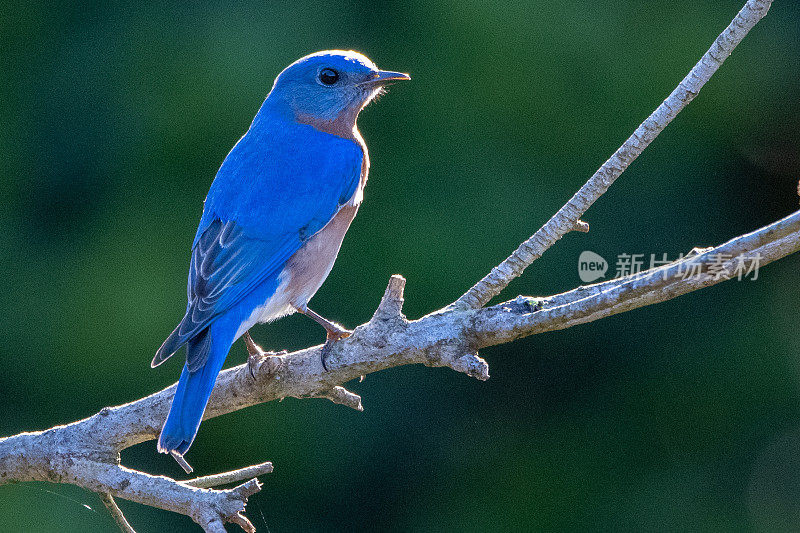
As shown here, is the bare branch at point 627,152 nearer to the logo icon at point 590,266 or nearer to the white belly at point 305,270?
the white belly at point 305,270

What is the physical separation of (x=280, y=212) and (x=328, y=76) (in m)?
0.72

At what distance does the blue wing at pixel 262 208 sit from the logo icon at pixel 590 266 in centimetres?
133

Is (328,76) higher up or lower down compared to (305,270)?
higher up

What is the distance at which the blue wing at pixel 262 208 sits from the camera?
328 cm

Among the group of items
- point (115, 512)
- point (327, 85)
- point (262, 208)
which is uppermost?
point (327, 85)

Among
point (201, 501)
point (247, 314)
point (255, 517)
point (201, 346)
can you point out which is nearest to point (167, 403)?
point (201, 346)

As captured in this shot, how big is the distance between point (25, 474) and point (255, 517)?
207cm

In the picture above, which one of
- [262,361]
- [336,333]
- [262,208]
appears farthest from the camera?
[262,208]

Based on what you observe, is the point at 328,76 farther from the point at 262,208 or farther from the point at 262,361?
the point at 262,361

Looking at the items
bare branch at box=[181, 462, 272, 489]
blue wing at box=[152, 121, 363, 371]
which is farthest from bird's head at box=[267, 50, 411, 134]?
bare branch at box=[181, 462, 272, 489]

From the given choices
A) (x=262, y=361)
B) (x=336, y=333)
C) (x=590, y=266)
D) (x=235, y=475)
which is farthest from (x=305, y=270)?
(x=590, y=266)

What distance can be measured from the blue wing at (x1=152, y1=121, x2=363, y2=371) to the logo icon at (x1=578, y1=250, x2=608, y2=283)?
1327 millimetres

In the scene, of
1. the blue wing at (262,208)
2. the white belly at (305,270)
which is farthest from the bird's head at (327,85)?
the white belly at (305,270)

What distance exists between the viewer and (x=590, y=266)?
14.9 feet
